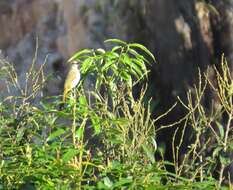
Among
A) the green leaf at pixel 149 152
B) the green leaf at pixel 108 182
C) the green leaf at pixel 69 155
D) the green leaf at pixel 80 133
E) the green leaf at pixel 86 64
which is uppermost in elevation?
the green leaf at pixel 86 64

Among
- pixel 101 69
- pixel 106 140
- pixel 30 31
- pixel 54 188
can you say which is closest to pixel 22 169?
pixel 54 188

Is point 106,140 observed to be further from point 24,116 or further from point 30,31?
point 30,31

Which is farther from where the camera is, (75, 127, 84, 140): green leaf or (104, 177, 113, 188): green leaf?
(75, 127, 84, 140): green leaf

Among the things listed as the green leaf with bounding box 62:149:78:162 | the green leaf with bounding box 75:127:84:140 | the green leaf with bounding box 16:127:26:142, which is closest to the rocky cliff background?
the green leaf with bounding box 16:127:26:142

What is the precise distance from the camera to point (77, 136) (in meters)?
4.07

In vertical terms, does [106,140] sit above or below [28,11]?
below

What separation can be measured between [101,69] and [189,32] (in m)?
3.73

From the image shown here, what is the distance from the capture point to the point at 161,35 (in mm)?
8062

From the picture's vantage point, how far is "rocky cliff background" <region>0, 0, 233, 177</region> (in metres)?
8.05

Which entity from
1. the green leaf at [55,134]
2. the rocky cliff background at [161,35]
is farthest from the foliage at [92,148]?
the rocky cliff background at [161,35]

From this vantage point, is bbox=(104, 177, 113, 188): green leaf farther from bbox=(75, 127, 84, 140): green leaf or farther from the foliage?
bbox=(75, 127, 84, 140): green leaf

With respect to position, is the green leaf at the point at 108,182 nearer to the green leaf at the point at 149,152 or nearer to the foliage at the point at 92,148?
the foliage at the point at 92,148

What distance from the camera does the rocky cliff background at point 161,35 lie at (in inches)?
317

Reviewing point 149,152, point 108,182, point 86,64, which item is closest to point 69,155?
point 108,182
